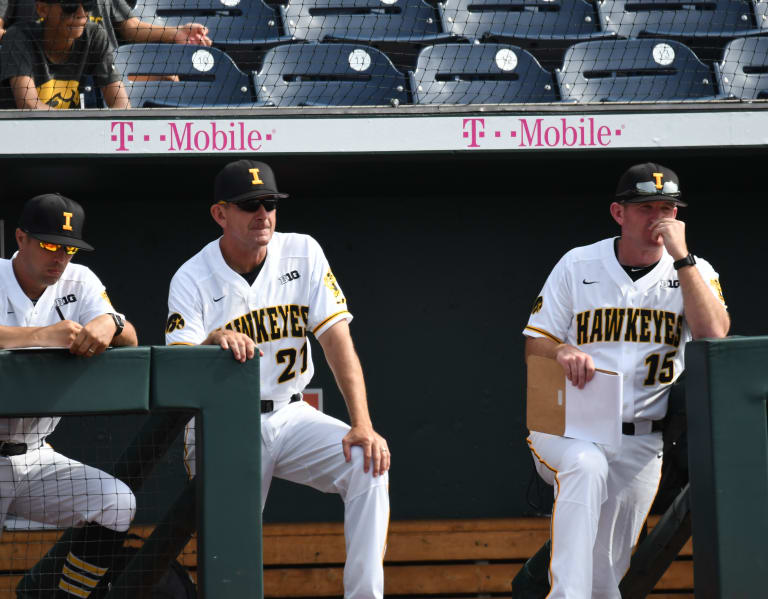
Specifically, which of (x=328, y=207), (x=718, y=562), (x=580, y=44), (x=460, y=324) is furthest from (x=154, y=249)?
(x=718, y=562)

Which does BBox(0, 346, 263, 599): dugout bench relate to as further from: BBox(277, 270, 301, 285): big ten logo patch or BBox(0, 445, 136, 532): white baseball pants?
BBox(277, 270, 301, 285): big ten logo patch

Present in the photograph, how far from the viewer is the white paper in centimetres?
281

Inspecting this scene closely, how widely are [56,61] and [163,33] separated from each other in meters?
0.71

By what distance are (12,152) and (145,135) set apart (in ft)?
1.58

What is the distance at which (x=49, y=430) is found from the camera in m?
3.06

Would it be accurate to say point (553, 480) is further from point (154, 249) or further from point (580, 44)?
point (580, 44)

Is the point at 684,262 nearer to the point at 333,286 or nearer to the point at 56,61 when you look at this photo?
the point at 333,286

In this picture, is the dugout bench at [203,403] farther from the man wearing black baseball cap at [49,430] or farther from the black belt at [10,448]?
the black belt at [10,448]

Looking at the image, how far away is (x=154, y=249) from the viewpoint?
4602 mm

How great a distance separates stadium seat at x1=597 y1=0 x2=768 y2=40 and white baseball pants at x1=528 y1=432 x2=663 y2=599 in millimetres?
2911

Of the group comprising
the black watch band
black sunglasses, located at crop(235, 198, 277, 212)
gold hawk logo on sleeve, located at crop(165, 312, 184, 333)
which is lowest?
gold hawk logo on sleeve, located at crop(165, 312, 184, 333)

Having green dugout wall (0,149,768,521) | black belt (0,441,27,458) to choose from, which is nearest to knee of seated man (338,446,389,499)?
black belt (0,441,27,458)

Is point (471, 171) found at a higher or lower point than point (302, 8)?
lower

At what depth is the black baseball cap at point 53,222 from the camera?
2961mm
